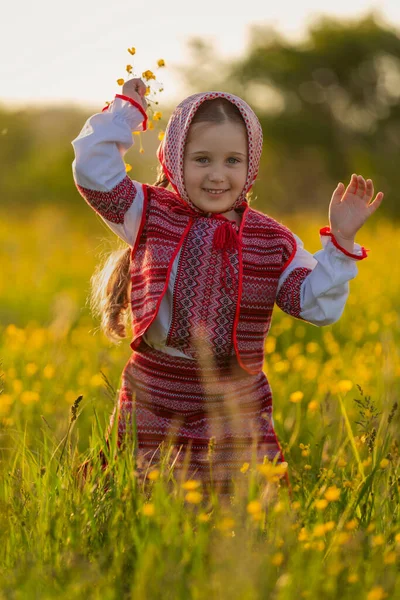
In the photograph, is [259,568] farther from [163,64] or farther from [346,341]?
[346,341]

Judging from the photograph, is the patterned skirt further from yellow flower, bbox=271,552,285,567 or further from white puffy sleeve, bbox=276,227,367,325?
yellow flower, bbox=271,552,285,567

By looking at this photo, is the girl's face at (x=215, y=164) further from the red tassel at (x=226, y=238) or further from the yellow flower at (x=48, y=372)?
the yellow flower at (x=48, y=372)

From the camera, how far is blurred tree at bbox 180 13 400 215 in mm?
21875

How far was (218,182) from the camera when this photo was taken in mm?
2518

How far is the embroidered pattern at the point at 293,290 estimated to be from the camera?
2.57 meters

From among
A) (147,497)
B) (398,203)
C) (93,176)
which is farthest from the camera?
(398,203)

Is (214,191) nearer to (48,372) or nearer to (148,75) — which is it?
(148,75)

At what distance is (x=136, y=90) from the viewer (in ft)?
8.55

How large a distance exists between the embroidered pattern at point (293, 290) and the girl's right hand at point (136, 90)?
718 mm

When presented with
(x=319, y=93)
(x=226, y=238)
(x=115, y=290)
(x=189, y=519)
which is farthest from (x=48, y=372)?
(x=319, y=93)

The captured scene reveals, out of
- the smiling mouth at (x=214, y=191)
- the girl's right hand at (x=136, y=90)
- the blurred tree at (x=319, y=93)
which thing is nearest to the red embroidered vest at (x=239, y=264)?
the smiling mouth at (x=214, y=191)

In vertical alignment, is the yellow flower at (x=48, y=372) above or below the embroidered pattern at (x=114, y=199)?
below

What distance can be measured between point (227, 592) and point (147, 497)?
0.76 m

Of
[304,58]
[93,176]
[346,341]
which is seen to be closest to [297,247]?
[93,176]
